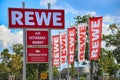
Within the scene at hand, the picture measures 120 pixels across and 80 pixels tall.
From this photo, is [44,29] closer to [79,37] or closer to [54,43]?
[79,37]

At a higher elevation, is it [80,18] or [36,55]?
[80,18]

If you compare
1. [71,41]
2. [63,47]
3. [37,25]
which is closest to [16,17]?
[37,25]

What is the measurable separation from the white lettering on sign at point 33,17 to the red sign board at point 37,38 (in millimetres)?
563

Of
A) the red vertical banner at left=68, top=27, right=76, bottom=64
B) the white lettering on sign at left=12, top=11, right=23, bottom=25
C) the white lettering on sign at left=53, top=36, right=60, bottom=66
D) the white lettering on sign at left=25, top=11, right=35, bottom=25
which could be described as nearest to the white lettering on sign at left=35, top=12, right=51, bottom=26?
the white lettering on sign at left=25, top=11, right=35, bottom=25

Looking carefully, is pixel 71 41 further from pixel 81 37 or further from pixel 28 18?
pixel 28 18

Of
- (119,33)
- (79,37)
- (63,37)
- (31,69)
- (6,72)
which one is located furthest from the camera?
(6,72)

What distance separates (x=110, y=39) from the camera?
186 feet

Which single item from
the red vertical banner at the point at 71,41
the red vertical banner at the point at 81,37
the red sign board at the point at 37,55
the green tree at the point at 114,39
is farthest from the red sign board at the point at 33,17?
the green tree at the point at 114,39

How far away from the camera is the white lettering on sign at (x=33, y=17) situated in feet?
60.6

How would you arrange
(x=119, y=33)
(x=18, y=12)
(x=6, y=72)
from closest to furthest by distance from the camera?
(x=18, y=12), (x=119, y=33), (x=6, y=72)

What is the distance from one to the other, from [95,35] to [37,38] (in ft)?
24.9

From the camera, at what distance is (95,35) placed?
25.8 m

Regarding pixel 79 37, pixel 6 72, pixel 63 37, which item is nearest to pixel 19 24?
pixel 79 37

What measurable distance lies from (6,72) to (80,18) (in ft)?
118
